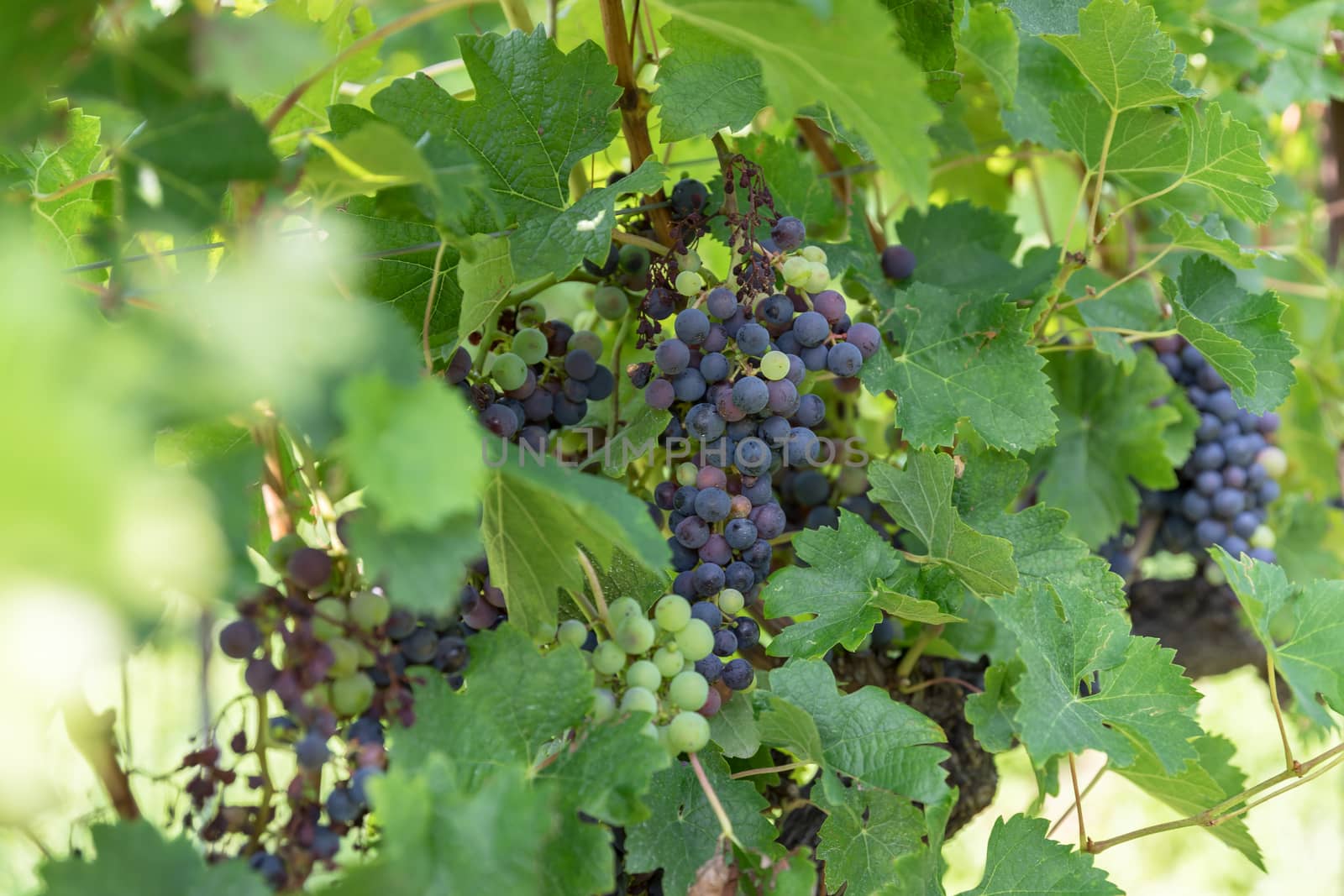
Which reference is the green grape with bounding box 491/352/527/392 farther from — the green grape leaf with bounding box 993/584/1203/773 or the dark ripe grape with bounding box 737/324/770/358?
the green grape leaf with bounding box 993/584/1203/773

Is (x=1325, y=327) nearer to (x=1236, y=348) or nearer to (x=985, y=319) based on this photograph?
(x=1236, y=348)

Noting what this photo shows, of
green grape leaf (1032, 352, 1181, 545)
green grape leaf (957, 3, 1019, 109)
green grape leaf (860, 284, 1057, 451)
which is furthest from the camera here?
green grape leaf (1032, 352, 1181, 545)

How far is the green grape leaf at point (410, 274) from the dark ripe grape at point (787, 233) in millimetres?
278

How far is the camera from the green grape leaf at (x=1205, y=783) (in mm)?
952

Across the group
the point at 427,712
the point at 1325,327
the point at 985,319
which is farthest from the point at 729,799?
the point at 1325,327

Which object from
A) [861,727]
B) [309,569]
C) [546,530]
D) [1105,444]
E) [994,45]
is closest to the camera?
[309,569]

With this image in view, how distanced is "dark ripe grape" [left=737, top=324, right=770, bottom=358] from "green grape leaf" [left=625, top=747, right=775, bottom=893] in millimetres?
334

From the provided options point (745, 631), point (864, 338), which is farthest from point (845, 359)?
point (745, 631)

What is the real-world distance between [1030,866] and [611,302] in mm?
613

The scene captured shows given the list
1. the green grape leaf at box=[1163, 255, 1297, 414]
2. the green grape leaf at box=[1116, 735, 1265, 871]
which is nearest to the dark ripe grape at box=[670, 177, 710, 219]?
the green grape leaf at box=[1163, 255, 1297, 414]

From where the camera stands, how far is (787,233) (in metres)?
0.90

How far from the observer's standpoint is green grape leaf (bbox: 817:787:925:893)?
0.85 m

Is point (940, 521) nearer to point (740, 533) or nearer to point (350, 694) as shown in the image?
point (740, 533)

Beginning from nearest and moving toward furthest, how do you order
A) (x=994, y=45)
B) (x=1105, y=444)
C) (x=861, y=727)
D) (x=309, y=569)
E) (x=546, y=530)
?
(x=309, y=569) → (x=546, y=530) → (x=861, y=727) → (x=994, y=45) → (x=1105, y=444)
